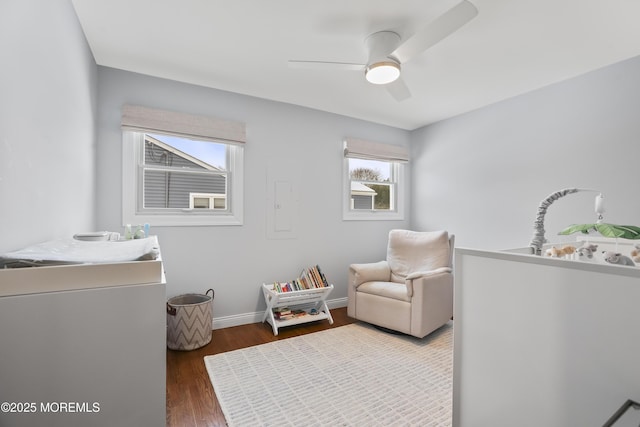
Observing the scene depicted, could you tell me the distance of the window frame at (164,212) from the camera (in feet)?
8.13

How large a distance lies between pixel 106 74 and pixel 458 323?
10.1 ft

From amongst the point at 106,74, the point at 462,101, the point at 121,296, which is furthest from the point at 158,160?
the point at 462,101

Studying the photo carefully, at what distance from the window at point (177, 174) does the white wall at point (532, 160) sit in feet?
8.24

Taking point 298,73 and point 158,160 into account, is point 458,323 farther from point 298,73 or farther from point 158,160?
point 158,160

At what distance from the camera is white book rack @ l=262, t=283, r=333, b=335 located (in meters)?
2.75

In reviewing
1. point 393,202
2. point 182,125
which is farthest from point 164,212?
point 393,202

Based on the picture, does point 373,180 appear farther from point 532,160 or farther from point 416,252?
point 532,160

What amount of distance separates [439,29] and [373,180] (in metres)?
2.44

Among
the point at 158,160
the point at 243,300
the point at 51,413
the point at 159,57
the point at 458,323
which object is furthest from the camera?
the point at 243,300

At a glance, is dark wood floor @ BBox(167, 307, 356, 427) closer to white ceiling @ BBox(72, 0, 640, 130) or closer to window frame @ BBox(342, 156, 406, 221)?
window frame @ BBox(342, 156, 406, 221)

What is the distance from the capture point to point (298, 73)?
2.50 meters

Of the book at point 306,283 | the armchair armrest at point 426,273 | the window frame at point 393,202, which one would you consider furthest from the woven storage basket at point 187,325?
the window frame at point 393,202

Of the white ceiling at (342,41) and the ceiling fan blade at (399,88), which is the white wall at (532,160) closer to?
the white ceiling at (342,41)

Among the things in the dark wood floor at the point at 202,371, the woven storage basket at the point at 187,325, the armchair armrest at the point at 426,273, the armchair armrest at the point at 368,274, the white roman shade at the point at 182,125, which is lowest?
the dark wood floor at the point at 202,371
